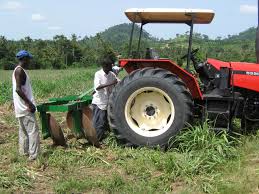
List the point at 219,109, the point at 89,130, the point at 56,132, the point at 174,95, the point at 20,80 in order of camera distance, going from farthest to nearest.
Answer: the point at 89,130 < the point at 56,132 < the point at 219,109 < the point at 174,95 < the point at 20,80

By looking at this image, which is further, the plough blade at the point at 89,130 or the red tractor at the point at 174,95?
the plough blade at the point at 89,130

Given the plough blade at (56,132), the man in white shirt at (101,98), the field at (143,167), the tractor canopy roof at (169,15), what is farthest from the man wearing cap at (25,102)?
the tractor canopy roof at (169,15)

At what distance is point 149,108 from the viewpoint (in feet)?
22.0

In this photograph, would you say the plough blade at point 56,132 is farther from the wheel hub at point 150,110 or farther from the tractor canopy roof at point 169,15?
the tractor canopy roof at point 169,15

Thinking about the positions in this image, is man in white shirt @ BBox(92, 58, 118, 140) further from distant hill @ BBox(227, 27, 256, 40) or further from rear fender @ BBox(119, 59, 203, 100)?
distant hill @ BBox(227, 27, 256, 40)

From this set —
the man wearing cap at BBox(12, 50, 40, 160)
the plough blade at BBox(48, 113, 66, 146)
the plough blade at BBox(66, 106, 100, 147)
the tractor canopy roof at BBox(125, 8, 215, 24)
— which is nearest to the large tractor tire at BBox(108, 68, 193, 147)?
the plough blade at BBox(66, 106, 100, 147)

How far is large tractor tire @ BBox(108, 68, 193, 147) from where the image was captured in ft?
20.9

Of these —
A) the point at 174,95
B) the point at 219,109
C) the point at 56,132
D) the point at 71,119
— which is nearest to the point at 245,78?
the point at 219,109

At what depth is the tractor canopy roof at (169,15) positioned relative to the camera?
654 cm

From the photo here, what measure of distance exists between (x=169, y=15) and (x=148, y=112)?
4.84 feet

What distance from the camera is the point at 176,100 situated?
20.9ft

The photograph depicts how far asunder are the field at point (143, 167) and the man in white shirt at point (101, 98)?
305 mm

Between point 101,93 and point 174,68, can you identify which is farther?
point 101,93

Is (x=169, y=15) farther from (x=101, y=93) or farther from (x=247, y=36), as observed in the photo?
(x=247, y=36)
